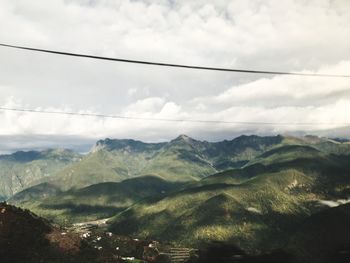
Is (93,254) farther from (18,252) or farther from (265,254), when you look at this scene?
(265,254)

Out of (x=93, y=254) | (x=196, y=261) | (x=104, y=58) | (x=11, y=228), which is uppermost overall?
(x=104, y=58)

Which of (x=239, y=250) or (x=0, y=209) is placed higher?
(x=239, y=250)

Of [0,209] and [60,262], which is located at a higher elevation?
[0,209]

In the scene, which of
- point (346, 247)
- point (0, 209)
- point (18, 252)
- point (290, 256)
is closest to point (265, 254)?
point (290, 256)

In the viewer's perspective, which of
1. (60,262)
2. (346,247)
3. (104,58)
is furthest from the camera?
(60,262)

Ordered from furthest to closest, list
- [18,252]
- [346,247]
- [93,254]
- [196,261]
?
A: [93,254] → [18,252] → [346,247] → [196,261]

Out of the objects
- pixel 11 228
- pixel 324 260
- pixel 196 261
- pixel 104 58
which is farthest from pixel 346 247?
pixel 11 228

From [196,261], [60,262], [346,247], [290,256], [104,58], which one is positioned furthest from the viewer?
[60,262]

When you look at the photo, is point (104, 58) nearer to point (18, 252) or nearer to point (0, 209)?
point (18, 252)

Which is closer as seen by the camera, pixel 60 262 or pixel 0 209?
pixel 60 262
